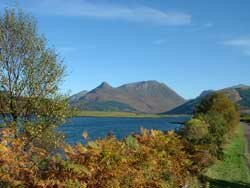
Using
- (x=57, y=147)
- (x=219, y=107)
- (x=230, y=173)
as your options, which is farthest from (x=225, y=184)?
(x=219, y=107)

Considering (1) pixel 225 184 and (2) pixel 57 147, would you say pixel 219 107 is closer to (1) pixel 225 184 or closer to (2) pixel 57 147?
(1) pixel 225 184

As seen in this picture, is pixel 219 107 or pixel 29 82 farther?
pixel 219 107

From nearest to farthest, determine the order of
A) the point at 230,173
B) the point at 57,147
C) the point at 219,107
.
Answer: the point at 57,147 < the point at 230,173 < the point at 219,107

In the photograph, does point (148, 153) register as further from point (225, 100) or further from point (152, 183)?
point (225, 100)

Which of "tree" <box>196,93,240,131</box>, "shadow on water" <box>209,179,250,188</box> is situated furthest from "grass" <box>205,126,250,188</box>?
"tree" <box>196,93,240,131</box>

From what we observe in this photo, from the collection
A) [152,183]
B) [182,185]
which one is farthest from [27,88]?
[152,183]

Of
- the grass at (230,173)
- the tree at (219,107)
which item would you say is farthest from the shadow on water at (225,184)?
the tree at (219,107)

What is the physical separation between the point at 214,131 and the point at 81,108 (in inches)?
459

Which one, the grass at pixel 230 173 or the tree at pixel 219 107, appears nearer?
the grass at pixel 230 173

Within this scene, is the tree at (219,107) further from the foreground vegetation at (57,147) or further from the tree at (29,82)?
the tree at (29,82)

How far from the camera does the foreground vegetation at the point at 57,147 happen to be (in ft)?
34.4

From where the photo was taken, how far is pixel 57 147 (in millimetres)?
23141

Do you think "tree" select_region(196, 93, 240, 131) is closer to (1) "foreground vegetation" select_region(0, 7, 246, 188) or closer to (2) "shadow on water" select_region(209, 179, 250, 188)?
(1) "foreground vegetation" select_region(0, 7, 246, 188)

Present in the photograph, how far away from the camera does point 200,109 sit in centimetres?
5775
